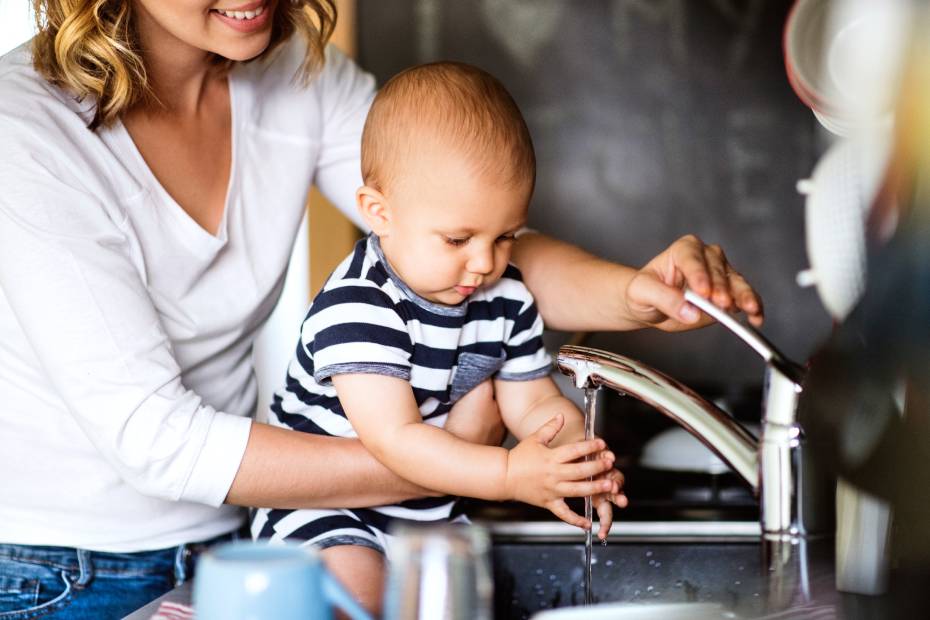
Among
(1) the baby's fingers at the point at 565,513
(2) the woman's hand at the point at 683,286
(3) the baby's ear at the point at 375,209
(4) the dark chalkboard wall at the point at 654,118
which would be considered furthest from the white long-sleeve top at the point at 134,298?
(4) the dark chalkboard wall at the point at 654,118

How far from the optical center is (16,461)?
1.31 m

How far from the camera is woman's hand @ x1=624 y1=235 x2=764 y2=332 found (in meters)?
1.13

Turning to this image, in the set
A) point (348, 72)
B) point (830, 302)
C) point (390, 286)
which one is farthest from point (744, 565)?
point (348, 72)

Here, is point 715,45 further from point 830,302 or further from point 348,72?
point 830,302

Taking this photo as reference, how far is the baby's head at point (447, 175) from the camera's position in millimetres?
1160

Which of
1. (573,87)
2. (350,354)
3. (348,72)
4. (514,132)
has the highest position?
(573,87)

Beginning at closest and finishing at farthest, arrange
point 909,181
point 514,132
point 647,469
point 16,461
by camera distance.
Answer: point 909,181, point 514,132, point 16,461, point 647,469

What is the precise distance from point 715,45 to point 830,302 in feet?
5.09

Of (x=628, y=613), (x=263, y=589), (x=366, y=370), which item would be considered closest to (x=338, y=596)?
(x=263, y=589)

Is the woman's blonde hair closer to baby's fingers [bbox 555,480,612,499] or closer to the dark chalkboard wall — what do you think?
baby's fingers [bbox 555,480,612,499]

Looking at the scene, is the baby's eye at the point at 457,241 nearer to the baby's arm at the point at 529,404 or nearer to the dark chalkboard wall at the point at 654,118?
the baby's arm at the point at 529,404

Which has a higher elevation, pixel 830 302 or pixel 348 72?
pixel 348 72

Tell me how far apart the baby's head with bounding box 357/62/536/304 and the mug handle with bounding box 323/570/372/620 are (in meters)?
0.54

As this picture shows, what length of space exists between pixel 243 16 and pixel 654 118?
1422 mm
